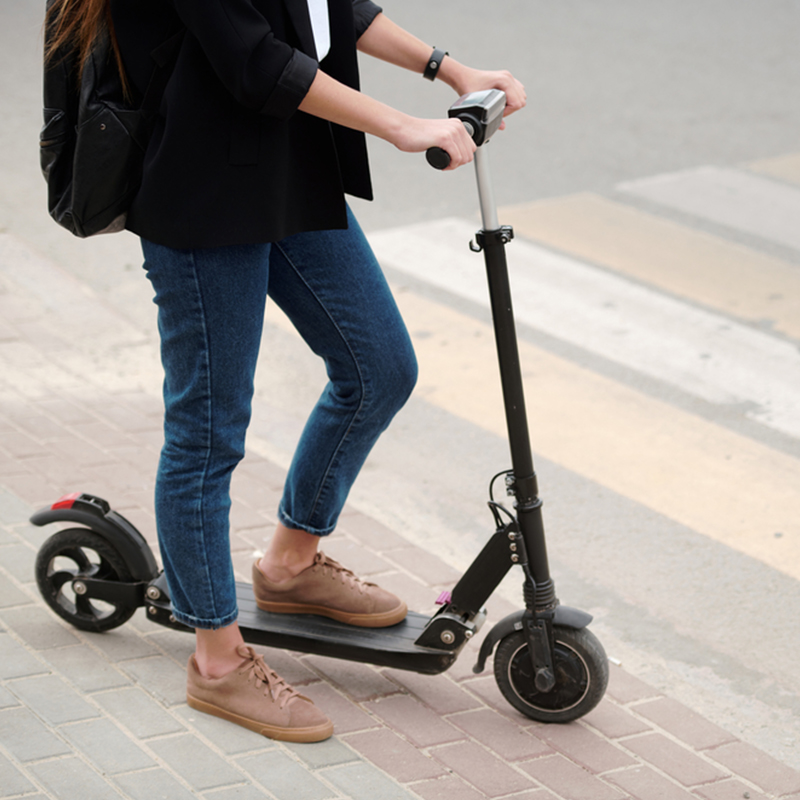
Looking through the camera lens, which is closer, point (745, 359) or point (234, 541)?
point (234, 541)

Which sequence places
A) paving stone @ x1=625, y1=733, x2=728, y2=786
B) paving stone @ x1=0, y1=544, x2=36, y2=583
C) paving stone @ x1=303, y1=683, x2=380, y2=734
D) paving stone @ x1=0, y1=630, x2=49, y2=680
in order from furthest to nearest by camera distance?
paving stone @ x1=0, y1=544, x2=36, y2=583, paving stone @ x1=0, y1=630, x2=49, y2=680, paving stone @ x1=303, y1=683, x2=380, y2=734, paving stone @ x1=625, y1=733, x2=728, y2=786

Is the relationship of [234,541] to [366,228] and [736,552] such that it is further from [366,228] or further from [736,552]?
[366,228]

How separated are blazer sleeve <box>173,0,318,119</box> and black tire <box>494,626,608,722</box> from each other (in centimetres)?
138

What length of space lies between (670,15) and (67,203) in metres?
11.7

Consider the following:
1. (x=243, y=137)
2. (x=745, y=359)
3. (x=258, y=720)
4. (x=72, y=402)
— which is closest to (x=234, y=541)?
(x=258, y=720)

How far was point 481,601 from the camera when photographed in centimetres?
288

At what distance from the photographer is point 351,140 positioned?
8.79 feet

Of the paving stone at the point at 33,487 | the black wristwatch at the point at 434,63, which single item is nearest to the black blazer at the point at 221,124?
the black wristwatch at the point at 434,63

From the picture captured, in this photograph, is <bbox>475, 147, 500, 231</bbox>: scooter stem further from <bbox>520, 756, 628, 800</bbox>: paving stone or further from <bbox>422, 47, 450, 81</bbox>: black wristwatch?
<bbox>520, 756, 628, 800</bbox>: paving stone

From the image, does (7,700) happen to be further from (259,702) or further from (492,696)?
(492,696)

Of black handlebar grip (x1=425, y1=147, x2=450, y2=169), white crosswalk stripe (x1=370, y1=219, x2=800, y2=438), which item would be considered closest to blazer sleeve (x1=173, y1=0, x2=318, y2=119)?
black handlebar grip (x1=425, y1=147, x2=450, y2=169)

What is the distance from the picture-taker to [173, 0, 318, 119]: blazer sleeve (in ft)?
7.35

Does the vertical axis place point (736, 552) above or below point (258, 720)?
above

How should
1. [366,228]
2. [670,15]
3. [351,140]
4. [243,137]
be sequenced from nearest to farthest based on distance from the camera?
[243,137] → [351,140] → [366,228] → [670,15]
